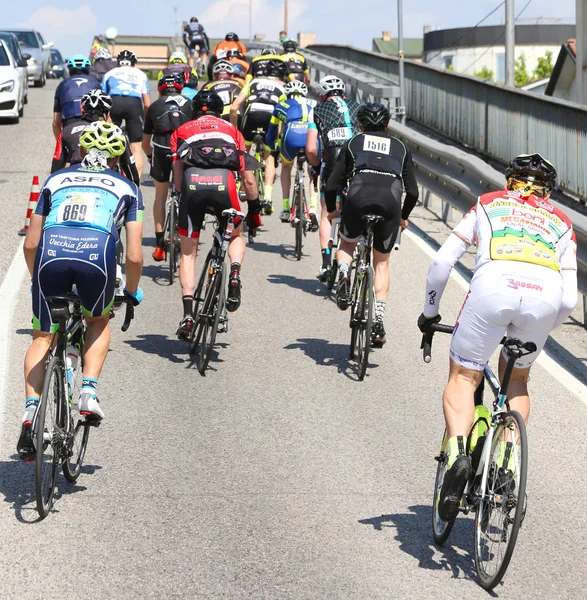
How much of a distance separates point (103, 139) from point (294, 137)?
7695 mm

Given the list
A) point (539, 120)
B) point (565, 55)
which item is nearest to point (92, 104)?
point (539, 120)

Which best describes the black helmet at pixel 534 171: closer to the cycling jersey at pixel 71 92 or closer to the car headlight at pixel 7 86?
the cycling jersey at pixel 71 92

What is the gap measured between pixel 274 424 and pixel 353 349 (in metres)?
2.04

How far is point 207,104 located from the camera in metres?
10.6

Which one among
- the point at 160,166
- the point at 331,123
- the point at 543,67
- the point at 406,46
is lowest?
the point at 543,67

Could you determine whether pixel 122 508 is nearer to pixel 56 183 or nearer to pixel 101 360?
pixel 101 360

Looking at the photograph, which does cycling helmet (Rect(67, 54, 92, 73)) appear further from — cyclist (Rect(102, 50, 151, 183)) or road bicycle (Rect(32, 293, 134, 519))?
road bicycle (Rect(32, 293, 134, 519))

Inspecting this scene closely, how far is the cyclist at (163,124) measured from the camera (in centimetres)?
1332

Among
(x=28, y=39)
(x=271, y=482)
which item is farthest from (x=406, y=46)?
(x=271, y=482)

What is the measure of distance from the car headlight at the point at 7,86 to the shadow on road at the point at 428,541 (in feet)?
72.0

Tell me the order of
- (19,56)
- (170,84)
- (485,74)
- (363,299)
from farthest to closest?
(485,74), (19,56), (170,84), (363,299)

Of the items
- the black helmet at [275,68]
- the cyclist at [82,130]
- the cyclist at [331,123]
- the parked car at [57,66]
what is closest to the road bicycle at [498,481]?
the cyclist at [82,130]

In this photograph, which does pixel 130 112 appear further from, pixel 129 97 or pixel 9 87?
pixel 9 87

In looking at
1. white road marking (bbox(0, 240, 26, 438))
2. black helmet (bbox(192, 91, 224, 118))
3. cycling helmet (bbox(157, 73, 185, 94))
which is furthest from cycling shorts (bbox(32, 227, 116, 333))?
cycling helmet (bbox(157, 73, 185, 94))
